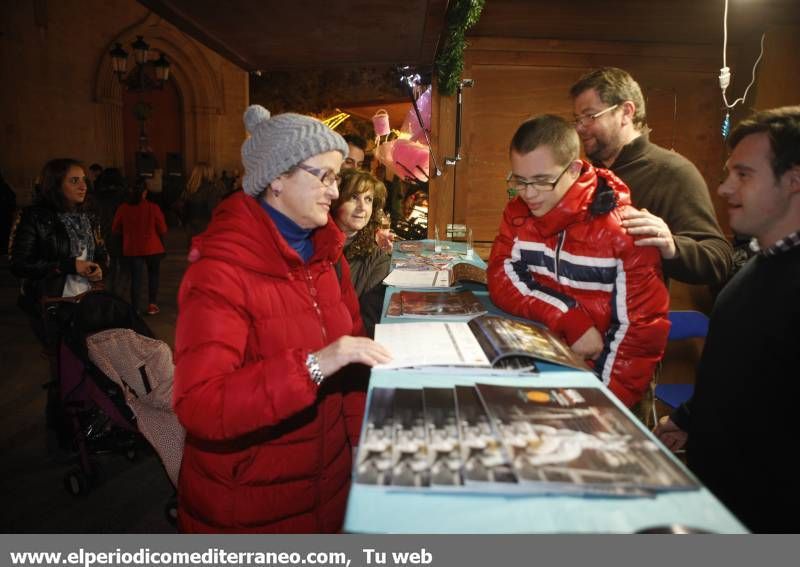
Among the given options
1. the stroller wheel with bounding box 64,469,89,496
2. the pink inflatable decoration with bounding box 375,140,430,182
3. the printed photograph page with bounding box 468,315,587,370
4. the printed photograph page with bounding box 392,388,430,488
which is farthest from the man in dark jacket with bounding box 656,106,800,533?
the pink inflatable decoration with bounding box 375,140,430,182

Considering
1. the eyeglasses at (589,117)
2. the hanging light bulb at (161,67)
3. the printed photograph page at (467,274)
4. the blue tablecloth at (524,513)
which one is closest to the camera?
the blue tablecloth at (524,513)

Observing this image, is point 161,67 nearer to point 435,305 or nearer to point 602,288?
point 435,305

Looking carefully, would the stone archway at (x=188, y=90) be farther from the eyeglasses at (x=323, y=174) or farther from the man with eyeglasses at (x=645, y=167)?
the eyeglasses at (x=323, y=174)

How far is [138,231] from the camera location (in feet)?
25.6

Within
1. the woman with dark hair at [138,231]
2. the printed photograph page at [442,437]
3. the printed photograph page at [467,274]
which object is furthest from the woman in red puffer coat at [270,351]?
the woman with dark hair at [138,231]

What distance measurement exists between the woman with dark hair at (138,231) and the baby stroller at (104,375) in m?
4.34

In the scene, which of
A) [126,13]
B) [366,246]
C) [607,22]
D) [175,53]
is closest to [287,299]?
[366,246]

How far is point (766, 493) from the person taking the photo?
139 cm

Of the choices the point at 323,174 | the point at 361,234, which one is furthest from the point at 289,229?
the point at 361,234

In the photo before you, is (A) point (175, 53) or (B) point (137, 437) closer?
(B) point (137, 437)

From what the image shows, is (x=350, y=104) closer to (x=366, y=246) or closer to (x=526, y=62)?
(x=526, y=62)

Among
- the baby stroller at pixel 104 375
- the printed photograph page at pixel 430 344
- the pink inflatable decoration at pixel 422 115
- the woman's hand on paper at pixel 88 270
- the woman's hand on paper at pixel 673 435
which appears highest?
the pink inflatable decoration at pixel 422 115

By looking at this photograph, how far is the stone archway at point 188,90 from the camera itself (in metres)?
15.4
